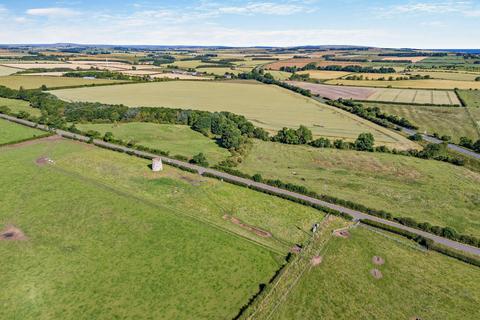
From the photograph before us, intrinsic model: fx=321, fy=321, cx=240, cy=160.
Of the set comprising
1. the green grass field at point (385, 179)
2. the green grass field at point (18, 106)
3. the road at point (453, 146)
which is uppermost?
the green grass field at point (18, 106)

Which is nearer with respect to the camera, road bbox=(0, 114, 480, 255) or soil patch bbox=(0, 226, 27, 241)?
soil patch bbox=(0, 226, 27, 241)

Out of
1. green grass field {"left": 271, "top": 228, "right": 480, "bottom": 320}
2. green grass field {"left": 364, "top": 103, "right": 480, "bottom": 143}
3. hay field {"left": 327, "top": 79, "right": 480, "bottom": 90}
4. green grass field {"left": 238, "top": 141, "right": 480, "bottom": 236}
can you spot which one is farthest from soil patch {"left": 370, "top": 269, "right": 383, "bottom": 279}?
hay field {"left": 327, "top": 79, "right": 480, "bottom": 90}

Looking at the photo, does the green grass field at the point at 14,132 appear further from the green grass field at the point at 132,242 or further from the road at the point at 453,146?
the road at the point at 453,146

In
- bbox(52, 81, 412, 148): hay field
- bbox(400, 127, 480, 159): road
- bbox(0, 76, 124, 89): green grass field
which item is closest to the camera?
bbox(400, 127, 480, 159): road

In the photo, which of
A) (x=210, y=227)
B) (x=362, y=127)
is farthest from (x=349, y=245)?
(x=362, y=127)

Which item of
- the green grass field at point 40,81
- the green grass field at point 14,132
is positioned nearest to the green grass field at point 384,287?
the green grass field at point 14,132

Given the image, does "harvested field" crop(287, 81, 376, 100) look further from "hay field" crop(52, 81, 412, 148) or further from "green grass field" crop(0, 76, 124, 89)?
"green grass field" crop(0, 76, 124, 89)
